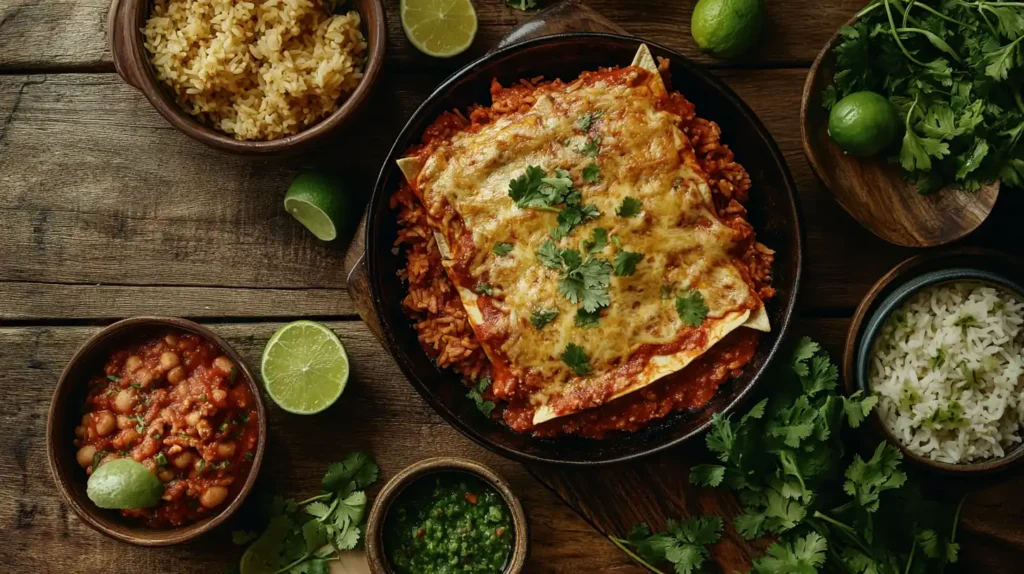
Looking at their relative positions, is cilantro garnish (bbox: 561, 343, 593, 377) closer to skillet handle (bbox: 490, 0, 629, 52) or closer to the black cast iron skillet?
the black cast iron skillet

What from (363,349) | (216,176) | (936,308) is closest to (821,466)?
(936,308)

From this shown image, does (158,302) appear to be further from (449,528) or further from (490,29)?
(490,29)

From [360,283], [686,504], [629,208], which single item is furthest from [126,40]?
[686,504]

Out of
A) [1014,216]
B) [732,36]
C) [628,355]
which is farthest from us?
[1014,216]

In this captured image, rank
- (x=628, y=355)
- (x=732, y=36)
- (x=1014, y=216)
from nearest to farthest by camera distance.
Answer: (x=628, y=355) < (x=732, y=36) < (x=1014, y=216)

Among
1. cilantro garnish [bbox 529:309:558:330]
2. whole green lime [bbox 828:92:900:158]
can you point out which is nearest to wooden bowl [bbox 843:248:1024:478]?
whole green lime [bbox 828:92:900:158]

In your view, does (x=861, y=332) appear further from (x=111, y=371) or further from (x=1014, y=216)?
(x=111, y=371)
